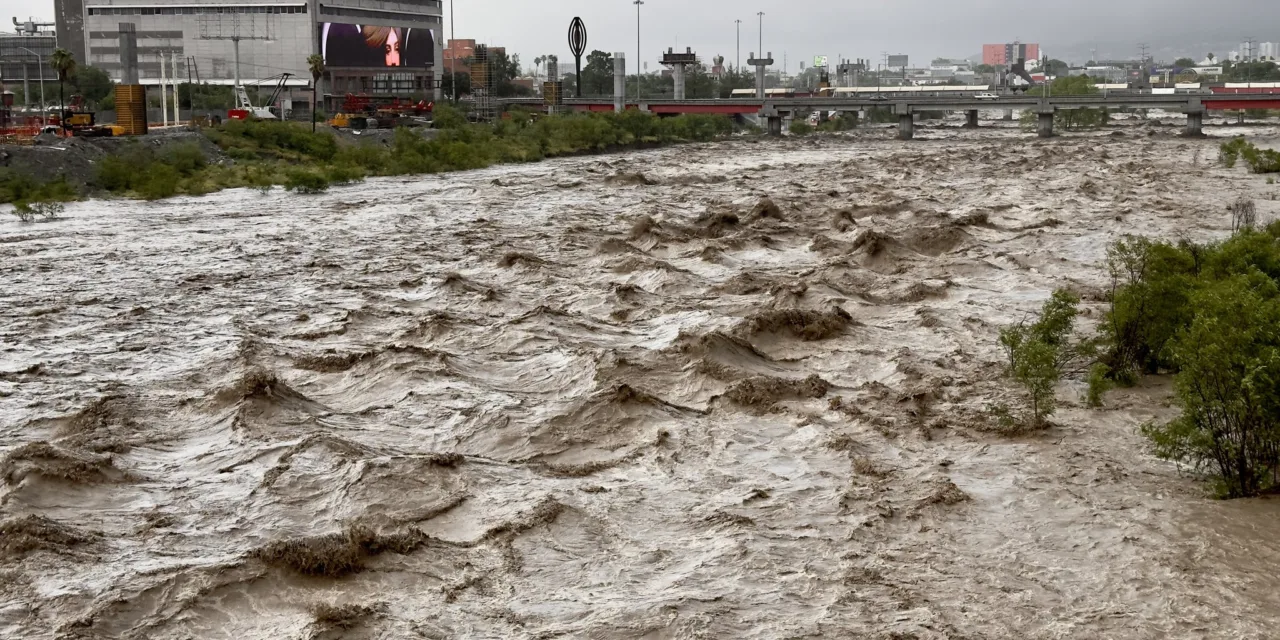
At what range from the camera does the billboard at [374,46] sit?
139625 mm

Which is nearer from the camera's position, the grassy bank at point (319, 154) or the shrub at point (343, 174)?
the grassy bank at point (319, 154)

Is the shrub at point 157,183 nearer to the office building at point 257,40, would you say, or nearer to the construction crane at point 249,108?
the construction crane at point 249,108

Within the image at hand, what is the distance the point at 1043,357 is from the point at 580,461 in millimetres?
5346

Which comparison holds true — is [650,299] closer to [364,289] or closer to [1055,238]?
[364,289]

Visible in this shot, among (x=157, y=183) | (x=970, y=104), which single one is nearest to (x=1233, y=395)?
(x=157, y=183)

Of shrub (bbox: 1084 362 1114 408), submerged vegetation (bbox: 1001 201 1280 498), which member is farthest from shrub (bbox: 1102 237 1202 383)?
shrub (bbox: 1084 362 1114 408)

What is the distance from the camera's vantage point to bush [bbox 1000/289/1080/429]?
1507 cm

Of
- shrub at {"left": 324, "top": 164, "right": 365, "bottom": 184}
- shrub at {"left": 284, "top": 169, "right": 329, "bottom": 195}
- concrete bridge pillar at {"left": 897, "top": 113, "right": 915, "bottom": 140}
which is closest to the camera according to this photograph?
shrub at {"left": 284, "top": 169, "right": 329, "bottom": 195}

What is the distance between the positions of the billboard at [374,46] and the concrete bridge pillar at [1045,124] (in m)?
69.9

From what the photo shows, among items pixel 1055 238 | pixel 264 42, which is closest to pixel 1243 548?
pixel 1055 238

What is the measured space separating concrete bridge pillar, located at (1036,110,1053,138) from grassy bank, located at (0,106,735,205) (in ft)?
97.9

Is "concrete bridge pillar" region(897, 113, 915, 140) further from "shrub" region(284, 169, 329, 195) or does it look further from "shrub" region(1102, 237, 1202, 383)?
"shrub" region(1102, 237, 1202, 383)

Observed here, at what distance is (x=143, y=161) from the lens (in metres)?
53.7

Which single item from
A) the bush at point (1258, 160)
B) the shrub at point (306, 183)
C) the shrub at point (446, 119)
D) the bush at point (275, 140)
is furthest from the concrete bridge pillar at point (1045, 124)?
the shrub at point (306, 183)
